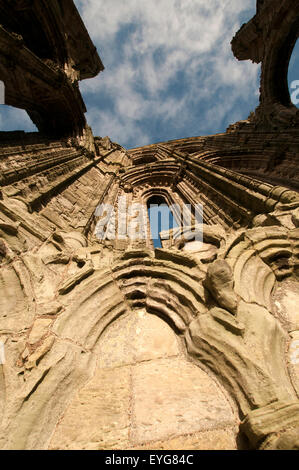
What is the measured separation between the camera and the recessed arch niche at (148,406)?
178cm

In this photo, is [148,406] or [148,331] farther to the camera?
[148,331]

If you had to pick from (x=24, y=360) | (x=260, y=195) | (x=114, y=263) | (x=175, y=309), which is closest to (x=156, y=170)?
(x=260, y=195)

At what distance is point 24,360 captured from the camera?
7.23ft

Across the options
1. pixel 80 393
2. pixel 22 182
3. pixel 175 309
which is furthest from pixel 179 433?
pixel 22 182

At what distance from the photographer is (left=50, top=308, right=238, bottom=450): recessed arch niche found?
5.82 feet

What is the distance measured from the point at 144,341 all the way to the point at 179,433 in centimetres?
116

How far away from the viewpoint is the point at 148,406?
203cm

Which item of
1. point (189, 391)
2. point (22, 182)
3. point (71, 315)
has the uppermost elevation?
point (22, 182)

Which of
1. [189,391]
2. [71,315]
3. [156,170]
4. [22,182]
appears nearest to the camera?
[189,391]

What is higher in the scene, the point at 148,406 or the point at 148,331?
the point at 148,331
